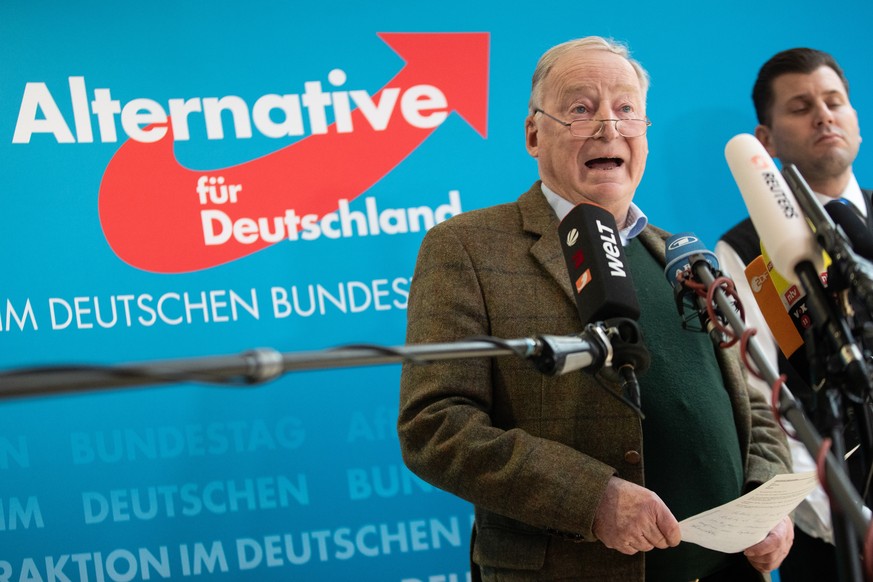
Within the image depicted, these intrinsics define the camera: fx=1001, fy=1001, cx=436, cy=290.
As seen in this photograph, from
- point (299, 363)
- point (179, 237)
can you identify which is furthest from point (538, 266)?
point (179, 237)

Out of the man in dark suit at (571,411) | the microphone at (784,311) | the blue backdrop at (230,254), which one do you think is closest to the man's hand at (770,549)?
the man in dark suit at (571,411)

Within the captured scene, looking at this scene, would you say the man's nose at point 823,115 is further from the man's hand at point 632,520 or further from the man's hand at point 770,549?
the man's hand at point 632,520

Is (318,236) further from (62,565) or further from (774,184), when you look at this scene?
(774,184)

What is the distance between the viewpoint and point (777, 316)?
1521mm

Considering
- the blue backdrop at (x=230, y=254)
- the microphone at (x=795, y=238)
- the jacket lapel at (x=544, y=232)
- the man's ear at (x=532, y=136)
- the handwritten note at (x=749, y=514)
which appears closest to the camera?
the microphone at (x=795, y=238)

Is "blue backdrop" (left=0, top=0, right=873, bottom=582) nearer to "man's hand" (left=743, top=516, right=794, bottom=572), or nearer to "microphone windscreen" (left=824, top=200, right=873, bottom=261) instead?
"man's hand" (left=743, top=516, right=794, bottom=572)

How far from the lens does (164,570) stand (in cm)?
271

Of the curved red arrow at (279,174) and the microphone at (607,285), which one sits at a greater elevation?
the curved red arrow at (279,174)

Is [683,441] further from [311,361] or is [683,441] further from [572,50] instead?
[311,361]

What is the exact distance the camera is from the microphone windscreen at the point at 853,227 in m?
1.26

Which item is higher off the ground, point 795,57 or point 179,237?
point 795,57

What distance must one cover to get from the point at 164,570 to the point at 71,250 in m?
0.91

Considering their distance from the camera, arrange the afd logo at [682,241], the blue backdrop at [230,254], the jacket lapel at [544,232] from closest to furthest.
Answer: the afd logo at [682,241]
the jacket lapel at [544,232]
the blue backdrop at [230,254]

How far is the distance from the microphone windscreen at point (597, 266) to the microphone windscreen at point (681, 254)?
15 centimetres
